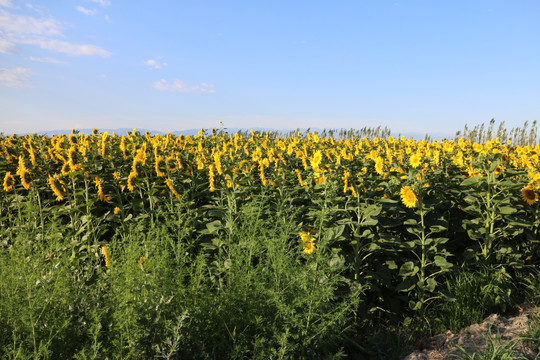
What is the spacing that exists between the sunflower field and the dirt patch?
0.24m

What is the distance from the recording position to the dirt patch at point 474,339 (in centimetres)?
298

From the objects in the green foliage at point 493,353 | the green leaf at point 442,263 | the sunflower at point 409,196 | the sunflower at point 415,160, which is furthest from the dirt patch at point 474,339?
the sunflower at point 415,160

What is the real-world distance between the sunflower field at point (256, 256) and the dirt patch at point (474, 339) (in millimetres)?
240

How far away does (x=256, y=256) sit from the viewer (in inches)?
119

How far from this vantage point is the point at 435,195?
4.51 m

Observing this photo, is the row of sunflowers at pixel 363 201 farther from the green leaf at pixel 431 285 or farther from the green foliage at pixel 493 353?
the green foliage at pixel 493 353

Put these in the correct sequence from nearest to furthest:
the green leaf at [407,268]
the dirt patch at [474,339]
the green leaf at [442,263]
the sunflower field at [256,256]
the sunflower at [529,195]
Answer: the sunflower field at [256,256] < the dirt patch at [474,339] < the green leaf at [442,263] < the green leaf at [407,268] < the sunflower at [529,195]

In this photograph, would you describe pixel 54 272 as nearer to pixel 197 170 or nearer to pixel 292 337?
pixel 292 337

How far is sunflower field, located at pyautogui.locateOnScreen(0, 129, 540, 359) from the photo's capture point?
2348 mm

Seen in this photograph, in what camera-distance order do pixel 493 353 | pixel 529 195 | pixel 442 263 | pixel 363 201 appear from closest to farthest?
pixel 493 353
pixel 442 263
pixel 363 201
pixel 529 195

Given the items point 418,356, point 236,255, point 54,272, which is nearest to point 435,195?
point 418,356

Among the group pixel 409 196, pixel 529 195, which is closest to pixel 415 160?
pixel 409 196

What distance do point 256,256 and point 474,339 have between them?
1.81 metres

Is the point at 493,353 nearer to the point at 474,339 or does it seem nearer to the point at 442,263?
the point at 474,339
